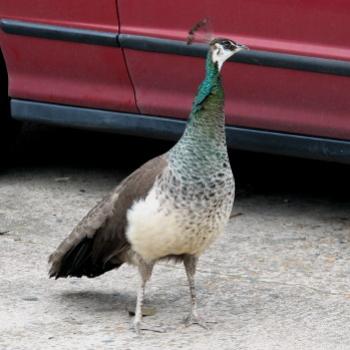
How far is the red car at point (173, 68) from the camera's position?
622cm

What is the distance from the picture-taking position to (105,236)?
5.31 meters

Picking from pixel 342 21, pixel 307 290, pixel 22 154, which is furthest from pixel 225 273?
pixel 22 154

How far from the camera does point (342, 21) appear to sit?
20.0ft

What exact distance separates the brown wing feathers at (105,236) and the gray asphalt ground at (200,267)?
0.61ft

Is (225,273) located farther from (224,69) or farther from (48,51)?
(48,51)

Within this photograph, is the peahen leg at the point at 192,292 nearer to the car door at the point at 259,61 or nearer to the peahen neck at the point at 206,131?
the peahen neck at the point at 206,131

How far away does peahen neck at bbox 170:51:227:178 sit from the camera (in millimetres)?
5133

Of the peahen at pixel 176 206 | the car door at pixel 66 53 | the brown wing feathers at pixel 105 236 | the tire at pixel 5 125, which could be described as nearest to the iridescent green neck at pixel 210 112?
the peahen at pixel 176 206

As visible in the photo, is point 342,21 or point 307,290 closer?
point 307,290

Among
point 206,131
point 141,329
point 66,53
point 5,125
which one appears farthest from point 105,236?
point 5,125

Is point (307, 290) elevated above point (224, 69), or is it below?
below

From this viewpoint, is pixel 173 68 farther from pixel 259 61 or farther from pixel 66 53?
pixel 66 53

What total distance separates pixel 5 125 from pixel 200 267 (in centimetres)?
168

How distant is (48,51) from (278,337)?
227 centimetres
